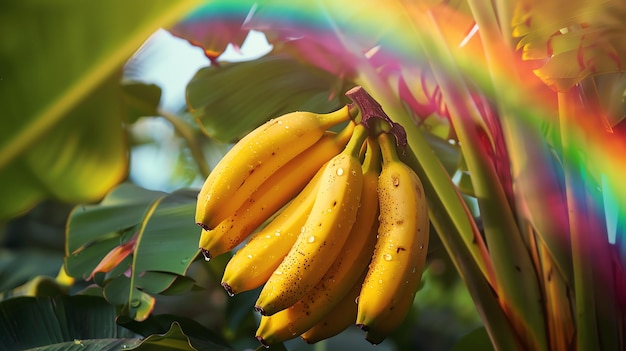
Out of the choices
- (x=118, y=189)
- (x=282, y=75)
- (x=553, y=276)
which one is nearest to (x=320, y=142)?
(x=553, y=276)

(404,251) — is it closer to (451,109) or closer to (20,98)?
(451,109)

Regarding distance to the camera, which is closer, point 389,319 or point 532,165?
point 389,319

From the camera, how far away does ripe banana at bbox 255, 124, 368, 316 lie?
1.28 feet

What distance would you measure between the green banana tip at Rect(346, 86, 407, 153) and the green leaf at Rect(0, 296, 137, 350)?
0.47m

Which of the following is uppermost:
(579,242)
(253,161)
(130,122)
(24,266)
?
(253,161)

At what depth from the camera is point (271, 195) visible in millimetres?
474

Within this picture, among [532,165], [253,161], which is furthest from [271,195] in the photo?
[532,165]

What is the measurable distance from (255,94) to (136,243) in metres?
0.26

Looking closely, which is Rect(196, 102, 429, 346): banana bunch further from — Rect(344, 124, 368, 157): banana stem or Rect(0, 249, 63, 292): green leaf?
Rect(0, 249, 63, 292): green leaf

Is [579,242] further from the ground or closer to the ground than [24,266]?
further from the ground

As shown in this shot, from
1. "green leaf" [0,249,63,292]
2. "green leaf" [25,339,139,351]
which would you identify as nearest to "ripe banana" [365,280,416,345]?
"green leaf" [25,339,139,351]

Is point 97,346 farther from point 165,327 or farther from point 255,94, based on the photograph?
point 255,94

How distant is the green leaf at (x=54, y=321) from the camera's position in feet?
2.42

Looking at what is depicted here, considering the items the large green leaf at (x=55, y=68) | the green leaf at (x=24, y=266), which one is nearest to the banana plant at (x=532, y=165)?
the large green leaf at (x=55, y=68)
